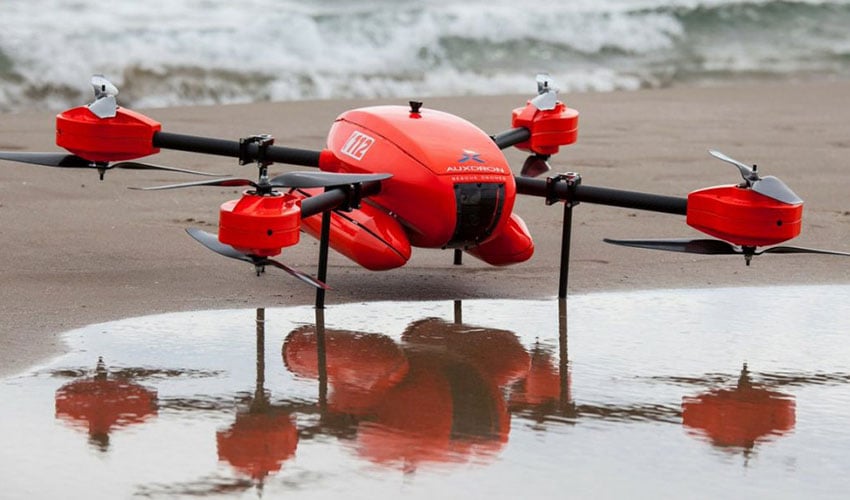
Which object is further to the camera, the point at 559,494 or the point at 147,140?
the point at 147,140

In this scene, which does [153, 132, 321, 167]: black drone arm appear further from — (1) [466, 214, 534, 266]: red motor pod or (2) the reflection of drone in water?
(2) the reflection of drone in water

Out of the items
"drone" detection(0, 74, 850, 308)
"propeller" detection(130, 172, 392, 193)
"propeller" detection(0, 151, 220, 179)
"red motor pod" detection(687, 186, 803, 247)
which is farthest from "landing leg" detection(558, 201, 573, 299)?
"propeller" detection(0, 151, 220, 179)

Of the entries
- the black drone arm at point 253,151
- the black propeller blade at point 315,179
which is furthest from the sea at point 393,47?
the black propeller blade at point 315,179

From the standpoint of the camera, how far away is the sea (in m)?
15.7

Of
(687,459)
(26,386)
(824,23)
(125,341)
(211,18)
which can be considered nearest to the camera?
(687,459)

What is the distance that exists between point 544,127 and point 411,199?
1952 millimetres

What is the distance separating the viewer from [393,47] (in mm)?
17859

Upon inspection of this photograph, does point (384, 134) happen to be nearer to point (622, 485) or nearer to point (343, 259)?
point (343, 259)

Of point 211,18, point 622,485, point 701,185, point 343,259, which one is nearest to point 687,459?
point 622,485

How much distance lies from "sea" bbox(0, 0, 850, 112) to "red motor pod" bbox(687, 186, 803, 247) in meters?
9.46

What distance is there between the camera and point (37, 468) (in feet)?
14.9

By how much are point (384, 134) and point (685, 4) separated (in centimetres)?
1397

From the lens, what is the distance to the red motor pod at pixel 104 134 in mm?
7633

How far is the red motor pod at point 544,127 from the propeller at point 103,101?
224 centimetres
